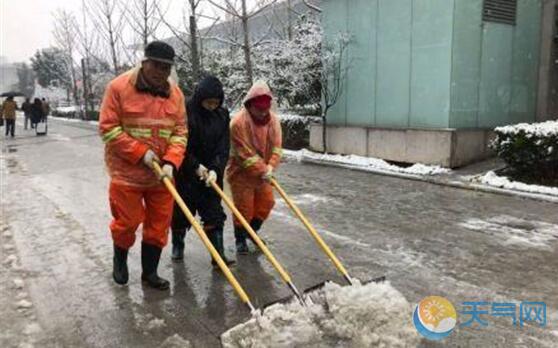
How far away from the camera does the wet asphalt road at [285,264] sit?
3652 mm

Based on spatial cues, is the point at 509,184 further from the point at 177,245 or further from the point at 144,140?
the point at 144,140

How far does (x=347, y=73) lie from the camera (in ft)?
42.7

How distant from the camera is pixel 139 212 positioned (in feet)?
13.6

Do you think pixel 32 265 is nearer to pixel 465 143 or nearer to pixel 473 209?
pixel 473 209

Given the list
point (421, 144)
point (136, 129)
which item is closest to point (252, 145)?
point (136, 129)

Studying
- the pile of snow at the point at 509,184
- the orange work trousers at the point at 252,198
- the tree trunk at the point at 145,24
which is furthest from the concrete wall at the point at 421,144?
the tree trunk at the point at 145,24

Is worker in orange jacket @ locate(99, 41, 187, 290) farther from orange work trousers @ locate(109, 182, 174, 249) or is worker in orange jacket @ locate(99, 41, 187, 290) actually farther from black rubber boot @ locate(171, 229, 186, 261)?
black rubber boot @ locate(171, 229, 186, 261)

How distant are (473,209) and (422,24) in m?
5.04

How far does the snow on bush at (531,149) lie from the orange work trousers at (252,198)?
18.6 feet

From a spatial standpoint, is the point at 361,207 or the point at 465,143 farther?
the point at 465,143

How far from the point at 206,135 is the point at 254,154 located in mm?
552

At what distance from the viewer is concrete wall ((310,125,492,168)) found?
10516mm

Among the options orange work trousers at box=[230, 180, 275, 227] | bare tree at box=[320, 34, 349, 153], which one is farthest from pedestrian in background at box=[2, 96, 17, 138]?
orange work trousers at box=[230, 180, 275, 227]

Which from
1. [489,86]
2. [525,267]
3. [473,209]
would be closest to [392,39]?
[489,86]
